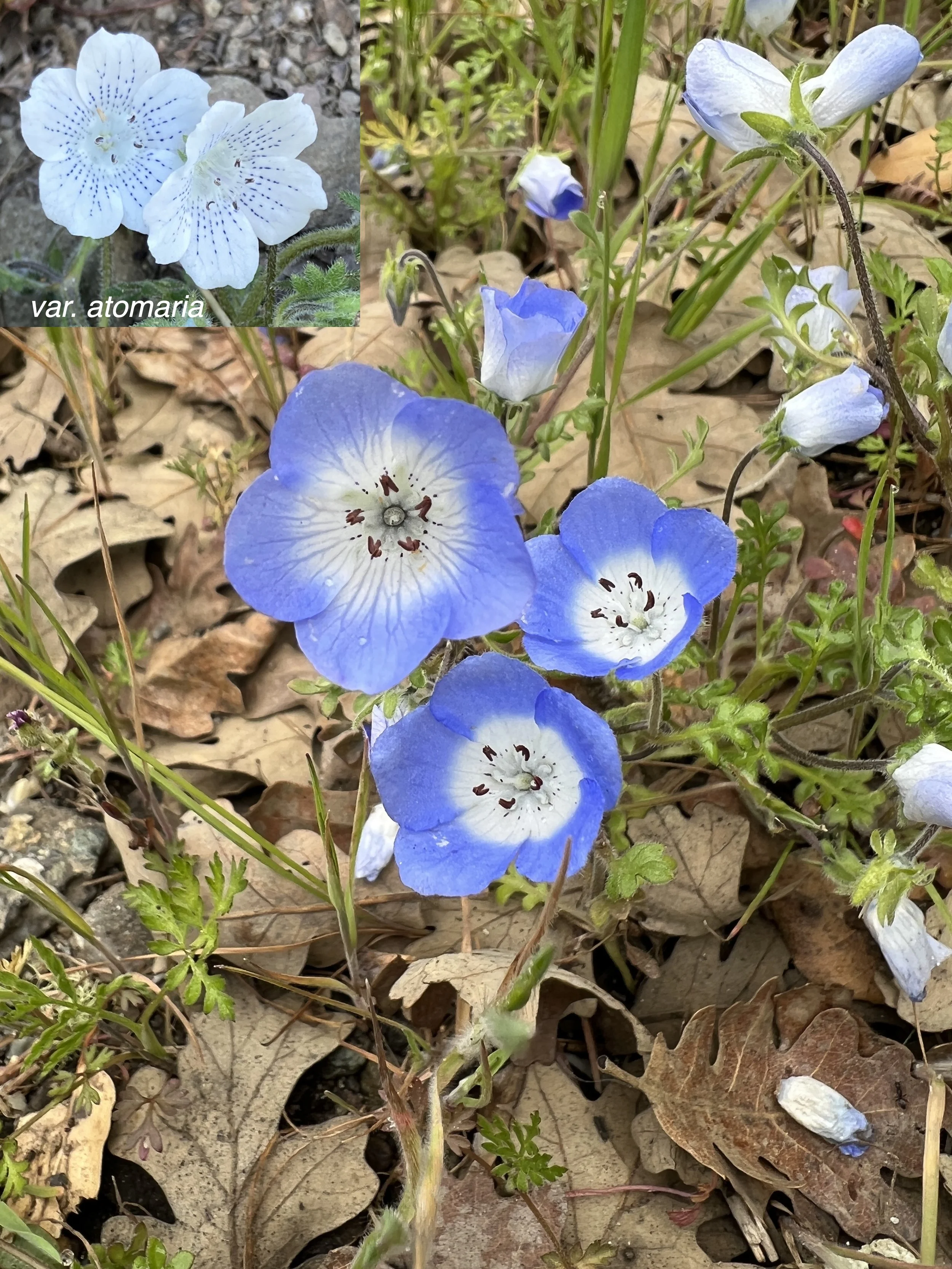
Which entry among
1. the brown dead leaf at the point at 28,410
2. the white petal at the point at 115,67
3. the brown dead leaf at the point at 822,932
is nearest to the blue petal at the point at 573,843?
the brown dead leaf at the point at 822,932

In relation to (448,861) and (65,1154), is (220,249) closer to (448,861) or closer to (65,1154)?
(448,861)

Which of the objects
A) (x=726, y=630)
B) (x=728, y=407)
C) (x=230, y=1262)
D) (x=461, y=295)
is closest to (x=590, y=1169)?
(x=230, y=1262)

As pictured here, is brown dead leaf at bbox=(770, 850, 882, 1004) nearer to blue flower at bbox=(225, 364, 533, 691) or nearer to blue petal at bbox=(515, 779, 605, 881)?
blue petal at bbox=(515, 779, 605, 881)

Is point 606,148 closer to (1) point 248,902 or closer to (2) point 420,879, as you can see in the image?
(2) point 420,879

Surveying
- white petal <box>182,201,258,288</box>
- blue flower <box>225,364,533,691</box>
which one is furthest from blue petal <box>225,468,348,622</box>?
white petal <box>182,201,258,288</box>

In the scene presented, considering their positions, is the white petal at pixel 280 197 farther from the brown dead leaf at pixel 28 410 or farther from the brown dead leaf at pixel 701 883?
the brown dead leaf at pixel 701 883

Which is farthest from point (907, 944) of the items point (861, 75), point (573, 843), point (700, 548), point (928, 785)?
point (861, 75)
